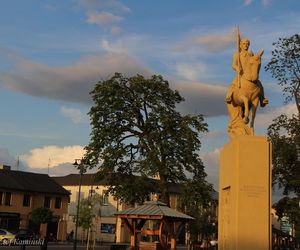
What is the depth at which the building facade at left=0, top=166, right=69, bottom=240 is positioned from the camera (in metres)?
63.6

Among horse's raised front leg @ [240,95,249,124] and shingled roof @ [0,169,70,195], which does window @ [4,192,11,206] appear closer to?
shingled roof @ [0,169,70,195]

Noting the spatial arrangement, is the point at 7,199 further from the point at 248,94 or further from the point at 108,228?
the point at 248,94

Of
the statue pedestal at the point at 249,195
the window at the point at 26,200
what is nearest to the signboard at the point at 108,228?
the window at the point at 26,200

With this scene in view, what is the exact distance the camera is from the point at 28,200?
66375 mm

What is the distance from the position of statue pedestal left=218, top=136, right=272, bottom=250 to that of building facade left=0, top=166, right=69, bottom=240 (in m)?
52.4

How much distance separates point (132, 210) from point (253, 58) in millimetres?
14869

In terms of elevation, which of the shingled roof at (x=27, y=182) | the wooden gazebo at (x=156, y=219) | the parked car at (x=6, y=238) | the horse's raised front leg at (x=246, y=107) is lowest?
the parked car at (x=6, y=238)

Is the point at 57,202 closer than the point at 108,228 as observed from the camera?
Yes

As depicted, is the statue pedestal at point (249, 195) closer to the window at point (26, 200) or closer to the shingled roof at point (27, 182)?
the shingled roof at point (27, 182)

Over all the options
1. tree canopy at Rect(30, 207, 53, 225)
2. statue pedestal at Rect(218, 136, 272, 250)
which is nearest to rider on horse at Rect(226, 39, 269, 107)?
statue pedestal at Rect(218, 136, 272, 250)

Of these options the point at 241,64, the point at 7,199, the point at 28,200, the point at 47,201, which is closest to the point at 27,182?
the point at 28,200

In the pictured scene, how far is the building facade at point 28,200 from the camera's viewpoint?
6362cm

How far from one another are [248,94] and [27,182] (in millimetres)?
56291

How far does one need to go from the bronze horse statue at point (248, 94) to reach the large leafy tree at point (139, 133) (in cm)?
2085
